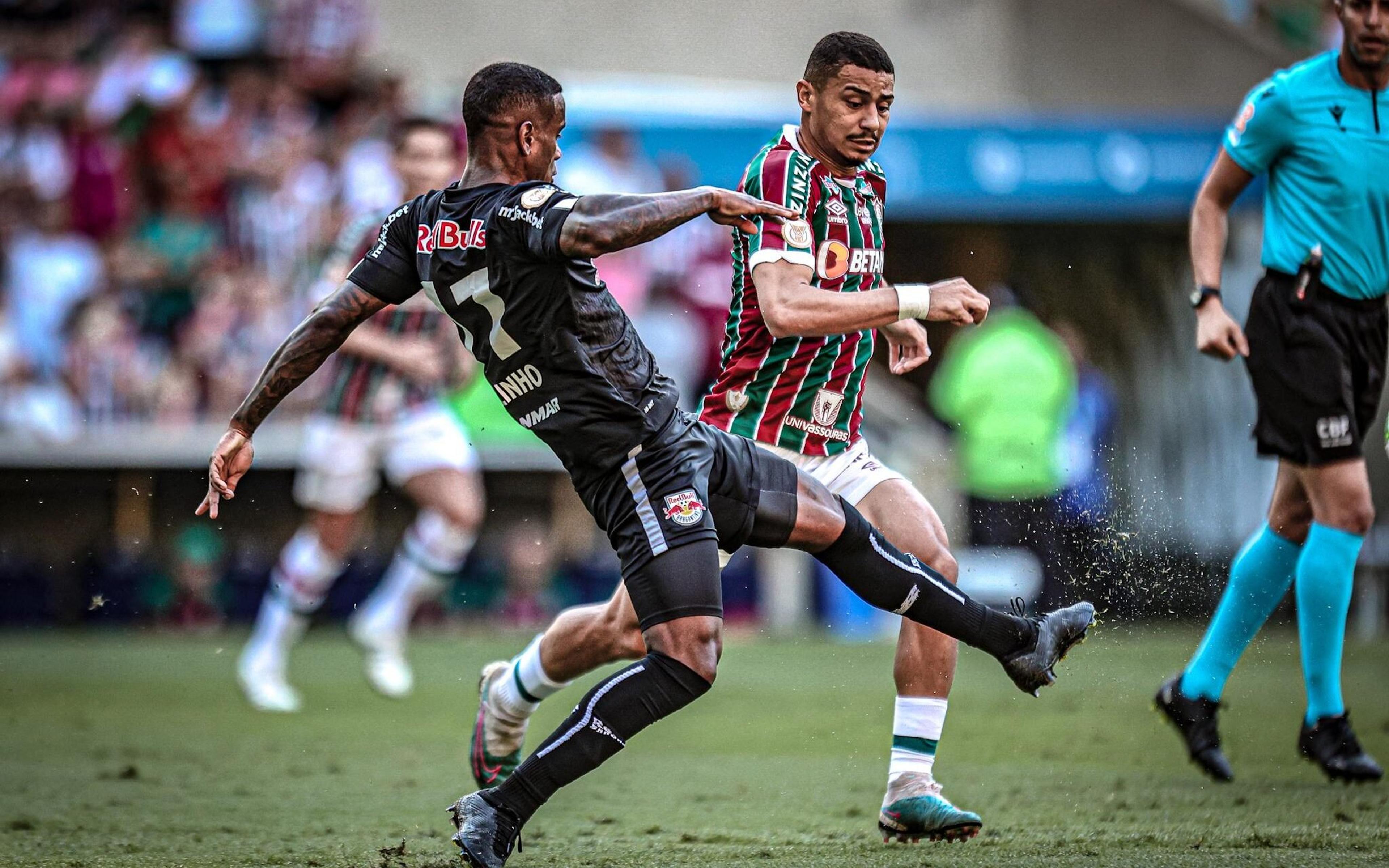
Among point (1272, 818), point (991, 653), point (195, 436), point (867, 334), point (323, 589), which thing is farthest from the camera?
point (195, 436)

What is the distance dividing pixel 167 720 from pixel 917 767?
4.72 meters

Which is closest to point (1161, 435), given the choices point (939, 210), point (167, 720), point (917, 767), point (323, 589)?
point (939, 210)

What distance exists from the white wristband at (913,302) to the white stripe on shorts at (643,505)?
828 millimetres

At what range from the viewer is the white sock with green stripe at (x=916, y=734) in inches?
202

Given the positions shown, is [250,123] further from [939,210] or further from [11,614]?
[939,210]

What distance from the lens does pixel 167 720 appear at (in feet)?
27.8

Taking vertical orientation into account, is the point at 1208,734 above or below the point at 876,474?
below

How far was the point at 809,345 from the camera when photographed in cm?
542

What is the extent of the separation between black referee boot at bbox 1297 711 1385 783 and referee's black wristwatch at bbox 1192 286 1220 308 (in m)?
1.56

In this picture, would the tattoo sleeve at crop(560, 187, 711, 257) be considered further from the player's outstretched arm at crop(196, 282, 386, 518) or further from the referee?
the referee

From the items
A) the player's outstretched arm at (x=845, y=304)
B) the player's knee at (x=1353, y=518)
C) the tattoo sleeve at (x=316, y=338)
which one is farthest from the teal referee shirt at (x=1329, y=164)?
the tattoo sleeve at (x=316, y=338)

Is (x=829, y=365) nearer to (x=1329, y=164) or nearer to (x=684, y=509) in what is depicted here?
(x=684, y=509)

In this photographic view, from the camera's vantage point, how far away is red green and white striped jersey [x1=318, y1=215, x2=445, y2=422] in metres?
9.22

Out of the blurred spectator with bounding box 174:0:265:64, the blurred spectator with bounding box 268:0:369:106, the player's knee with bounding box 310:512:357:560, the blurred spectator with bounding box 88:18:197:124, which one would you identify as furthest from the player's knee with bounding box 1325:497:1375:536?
the blurred spectator with bounding box 174:0:265:64
